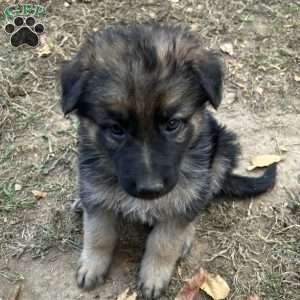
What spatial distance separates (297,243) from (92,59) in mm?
1862

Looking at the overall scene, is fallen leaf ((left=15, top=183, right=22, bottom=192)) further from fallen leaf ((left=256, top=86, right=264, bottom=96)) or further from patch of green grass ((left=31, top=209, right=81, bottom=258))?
fallen leaf ((left=256, top=86, right=264, bottom=96))

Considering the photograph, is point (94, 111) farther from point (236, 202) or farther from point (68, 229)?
point (236, 202)

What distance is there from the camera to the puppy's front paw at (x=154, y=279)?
3424 mm

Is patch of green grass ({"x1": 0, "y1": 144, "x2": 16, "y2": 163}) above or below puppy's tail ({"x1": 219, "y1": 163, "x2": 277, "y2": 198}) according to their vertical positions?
below

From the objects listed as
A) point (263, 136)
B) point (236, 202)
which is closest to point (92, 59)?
point (236, 202)

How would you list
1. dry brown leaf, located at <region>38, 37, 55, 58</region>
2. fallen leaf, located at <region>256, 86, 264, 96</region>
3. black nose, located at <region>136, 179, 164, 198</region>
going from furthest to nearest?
dry brown leaf, located at <region>38, 37, 55, 58</region> → fallen leaf, located at <region>256, 86, 264, 96</region> → black nose, located at <region>136, 179, 164, 198</region>

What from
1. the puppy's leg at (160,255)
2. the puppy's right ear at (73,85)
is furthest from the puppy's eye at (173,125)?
the puppy's leg at (160,255)

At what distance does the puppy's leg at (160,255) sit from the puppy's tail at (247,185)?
48 centimetres

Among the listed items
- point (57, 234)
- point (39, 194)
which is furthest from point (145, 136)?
point (39, 194)

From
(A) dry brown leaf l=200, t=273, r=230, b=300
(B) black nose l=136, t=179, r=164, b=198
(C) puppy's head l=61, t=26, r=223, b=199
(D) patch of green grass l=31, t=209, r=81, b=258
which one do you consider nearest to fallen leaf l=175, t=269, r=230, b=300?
(A) dry brown leaf l=200, t=273, r=230, b=300

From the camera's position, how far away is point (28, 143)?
4.36 m

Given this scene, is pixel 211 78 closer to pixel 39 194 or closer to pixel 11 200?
pixel 39 194

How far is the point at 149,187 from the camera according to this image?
2.66 m

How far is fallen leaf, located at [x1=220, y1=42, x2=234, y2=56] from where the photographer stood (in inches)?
202
